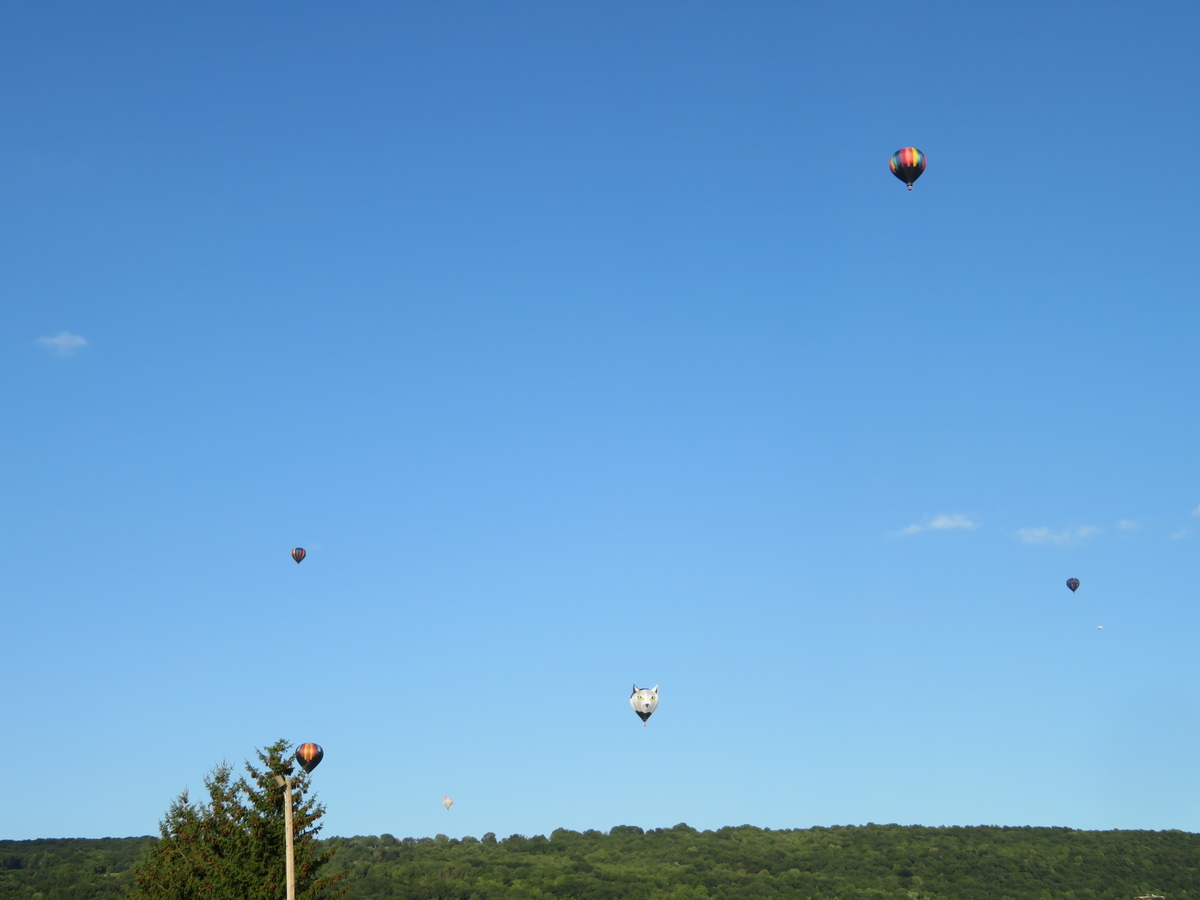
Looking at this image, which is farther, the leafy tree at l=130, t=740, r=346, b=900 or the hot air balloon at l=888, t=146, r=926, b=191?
the hot air balloon at l=888, t=146, r=926, b=191

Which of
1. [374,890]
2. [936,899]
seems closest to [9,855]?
[374,890]

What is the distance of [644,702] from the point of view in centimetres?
7556

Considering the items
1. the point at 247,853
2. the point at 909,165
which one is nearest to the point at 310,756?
the point at 247,853

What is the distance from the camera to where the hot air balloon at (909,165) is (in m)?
70.6

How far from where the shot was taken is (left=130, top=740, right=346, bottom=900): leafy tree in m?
42.8

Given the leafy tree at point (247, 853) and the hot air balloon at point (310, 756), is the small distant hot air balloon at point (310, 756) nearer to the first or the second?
the hot air balloon at point (310, 756)

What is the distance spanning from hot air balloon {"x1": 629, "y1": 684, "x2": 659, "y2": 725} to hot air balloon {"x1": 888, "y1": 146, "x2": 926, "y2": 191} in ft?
107

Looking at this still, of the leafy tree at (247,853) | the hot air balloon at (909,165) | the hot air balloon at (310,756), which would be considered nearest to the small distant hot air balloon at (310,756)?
the hot air balloon at (310,756)

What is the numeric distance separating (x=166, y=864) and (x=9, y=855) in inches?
6269

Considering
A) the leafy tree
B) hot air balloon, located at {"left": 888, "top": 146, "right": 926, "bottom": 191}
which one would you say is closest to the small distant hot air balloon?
the leafy tree

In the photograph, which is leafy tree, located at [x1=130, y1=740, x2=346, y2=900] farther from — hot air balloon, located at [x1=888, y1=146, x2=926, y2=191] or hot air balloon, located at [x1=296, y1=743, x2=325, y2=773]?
hot air balloon, located at [x1=888, y1=146, x2=926, y2=191]

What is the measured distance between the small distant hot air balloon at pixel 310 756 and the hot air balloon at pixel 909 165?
43357mm

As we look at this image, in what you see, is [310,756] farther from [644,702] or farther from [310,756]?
[644,702]

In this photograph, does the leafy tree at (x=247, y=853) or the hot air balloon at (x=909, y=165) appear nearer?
the leafy tree at (x=247, y=853)
